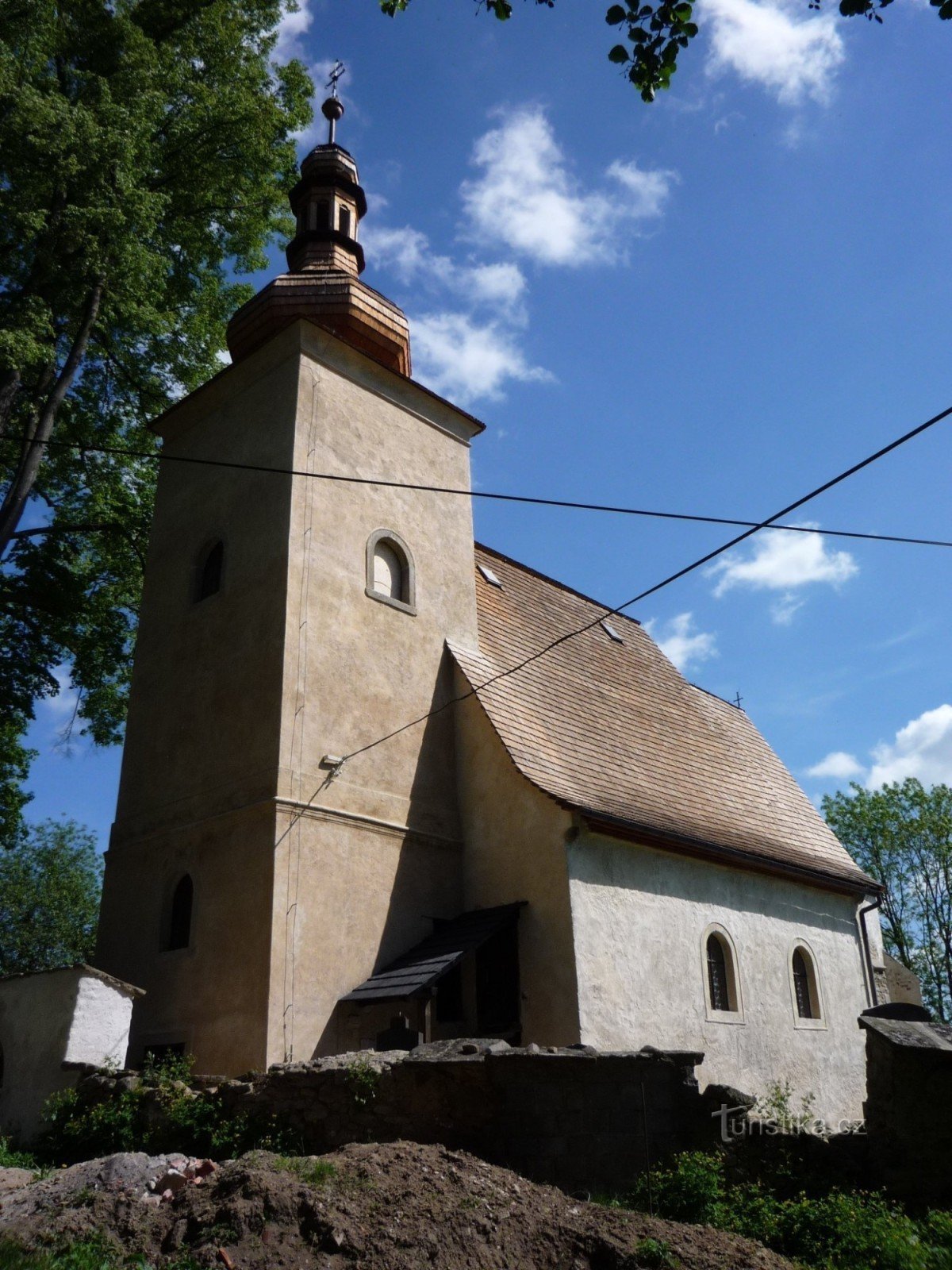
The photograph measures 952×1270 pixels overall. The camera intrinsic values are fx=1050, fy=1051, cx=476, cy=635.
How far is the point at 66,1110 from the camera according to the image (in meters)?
10.4

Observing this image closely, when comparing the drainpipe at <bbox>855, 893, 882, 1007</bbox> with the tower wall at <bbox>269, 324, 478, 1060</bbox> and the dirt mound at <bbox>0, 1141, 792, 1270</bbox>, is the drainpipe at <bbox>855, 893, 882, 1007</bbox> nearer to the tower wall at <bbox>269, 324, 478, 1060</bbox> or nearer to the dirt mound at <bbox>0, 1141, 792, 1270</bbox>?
the tower wall at <bbox>269, 324, 478, 1060</bbox>

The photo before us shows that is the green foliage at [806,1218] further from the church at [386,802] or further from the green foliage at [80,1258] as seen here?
the church at [386,802]

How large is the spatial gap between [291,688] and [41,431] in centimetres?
538

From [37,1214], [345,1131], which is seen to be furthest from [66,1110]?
[37,1214]

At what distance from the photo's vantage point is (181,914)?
13500 millimetres

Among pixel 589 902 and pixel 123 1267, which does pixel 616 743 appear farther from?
pixel 123 1267

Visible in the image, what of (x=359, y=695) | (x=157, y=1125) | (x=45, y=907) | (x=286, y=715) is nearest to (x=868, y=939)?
(x=359, y=695)

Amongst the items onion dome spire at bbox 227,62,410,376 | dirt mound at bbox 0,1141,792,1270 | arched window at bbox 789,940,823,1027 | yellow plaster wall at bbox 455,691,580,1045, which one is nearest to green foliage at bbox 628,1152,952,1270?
dirt mound at bbox 0,1141,792,1270

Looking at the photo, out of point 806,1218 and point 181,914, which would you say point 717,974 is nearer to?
point 181,914

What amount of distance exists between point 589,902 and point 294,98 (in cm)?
1508

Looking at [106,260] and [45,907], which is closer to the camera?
[106,260]

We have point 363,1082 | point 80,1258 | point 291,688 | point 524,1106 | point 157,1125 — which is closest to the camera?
point 80,1258

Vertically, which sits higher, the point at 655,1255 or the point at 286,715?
the point at 286,715

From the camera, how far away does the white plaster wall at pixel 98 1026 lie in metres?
10.9
